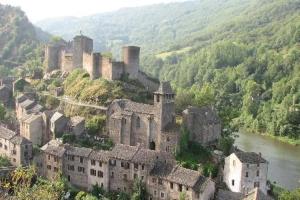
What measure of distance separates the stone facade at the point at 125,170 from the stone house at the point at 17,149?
10.8ft

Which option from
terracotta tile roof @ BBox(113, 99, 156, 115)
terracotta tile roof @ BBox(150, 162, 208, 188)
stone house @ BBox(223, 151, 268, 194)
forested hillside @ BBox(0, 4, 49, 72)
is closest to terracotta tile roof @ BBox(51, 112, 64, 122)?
terracotta tile roof @ BBox(113, 99, 156, 115)

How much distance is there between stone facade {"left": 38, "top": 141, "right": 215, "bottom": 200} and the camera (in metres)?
60.0

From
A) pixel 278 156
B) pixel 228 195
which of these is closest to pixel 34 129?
pixel 228 195

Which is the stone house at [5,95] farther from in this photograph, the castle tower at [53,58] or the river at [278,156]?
the river at [278,156]

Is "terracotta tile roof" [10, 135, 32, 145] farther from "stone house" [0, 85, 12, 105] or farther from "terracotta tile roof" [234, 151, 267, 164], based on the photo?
"terracotta tile roof" [234, 151, 267, 164]

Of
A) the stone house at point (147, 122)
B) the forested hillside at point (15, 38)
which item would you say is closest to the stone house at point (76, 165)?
the stone house at point (147, 122)

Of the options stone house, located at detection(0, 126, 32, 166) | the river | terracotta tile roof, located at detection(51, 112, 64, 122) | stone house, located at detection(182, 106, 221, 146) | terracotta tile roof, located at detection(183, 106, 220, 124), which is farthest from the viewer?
the river

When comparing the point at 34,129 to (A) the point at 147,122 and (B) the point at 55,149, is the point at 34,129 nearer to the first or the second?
(B) the point at 55,149

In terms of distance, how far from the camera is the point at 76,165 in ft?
221

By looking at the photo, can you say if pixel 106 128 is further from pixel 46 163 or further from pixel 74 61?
pixel 74 61

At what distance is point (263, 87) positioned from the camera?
490 feet

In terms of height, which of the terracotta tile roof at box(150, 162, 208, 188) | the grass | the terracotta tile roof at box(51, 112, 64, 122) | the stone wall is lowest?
the grass

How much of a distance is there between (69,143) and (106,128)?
5523 millimetres

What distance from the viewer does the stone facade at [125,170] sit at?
60.0 metres
